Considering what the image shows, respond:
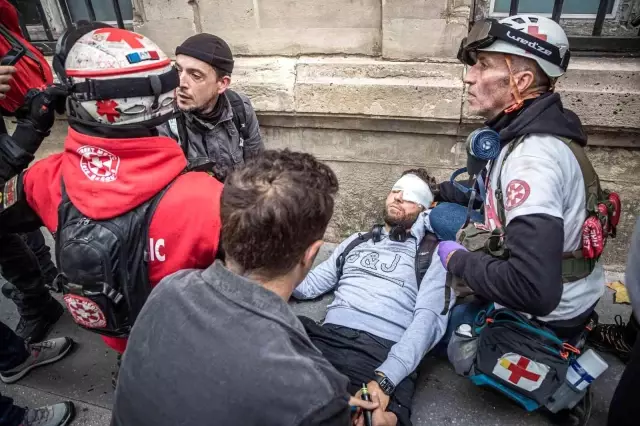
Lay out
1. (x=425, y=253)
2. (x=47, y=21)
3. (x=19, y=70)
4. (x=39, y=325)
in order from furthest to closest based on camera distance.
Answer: (x=47, y=21)
(x=39, y=325)
(x=425, y=253)
(x=19, y=70)

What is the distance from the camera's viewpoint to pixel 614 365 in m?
2.45

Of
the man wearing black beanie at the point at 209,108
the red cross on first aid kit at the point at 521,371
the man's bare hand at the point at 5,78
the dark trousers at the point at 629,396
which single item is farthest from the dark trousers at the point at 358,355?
the man's bare hand at the point at 5,78

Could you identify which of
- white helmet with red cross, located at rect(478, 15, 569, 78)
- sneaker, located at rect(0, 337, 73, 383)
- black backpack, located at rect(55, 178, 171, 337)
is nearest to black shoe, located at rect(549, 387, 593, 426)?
white helmet with red cross, located at rect(478, 15, 569, 78)

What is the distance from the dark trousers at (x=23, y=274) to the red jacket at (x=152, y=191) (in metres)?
1.23

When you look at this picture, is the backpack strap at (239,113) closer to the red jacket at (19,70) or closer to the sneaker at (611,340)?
the red jacket at (19,70)

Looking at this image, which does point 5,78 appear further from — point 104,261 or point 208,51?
point 104,261

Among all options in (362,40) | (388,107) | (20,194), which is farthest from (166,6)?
(20,194)

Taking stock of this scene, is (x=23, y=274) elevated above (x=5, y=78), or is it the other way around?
(x=5, y=78)

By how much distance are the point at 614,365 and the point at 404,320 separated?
3.94 feet

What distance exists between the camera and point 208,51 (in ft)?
8.63

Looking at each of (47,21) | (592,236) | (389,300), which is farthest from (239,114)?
(47,21)

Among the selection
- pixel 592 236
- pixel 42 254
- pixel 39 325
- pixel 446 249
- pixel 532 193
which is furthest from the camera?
pixel 42 254

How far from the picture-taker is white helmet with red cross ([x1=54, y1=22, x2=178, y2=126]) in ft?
4.93

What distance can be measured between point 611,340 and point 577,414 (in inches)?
25.4
